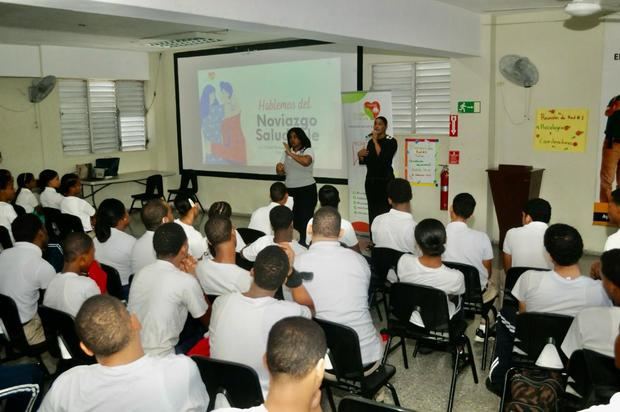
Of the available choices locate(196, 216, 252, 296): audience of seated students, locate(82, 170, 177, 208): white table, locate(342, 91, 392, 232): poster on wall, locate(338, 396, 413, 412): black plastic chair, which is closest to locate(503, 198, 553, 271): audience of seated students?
locate(196, 216, 252, 296): audience of seated students

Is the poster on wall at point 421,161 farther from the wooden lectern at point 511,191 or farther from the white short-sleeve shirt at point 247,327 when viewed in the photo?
the white short-sleeve shirt at point 247,327

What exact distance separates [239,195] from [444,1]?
493cm

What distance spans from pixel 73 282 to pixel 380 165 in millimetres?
4227

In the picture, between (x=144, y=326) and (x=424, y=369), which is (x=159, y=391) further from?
(x=424, y=369)

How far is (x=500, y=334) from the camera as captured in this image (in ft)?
9.66

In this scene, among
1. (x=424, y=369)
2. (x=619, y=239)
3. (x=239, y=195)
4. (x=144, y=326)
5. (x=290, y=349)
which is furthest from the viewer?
(x=239, y=195)

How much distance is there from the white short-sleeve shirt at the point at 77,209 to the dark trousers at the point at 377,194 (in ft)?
10.2

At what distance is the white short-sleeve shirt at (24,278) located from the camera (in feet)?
11.5

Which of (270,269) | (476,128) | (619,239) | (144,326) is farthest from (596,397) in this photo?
(476,128)

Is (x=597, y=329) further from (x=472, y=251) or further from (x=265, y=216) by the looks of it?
(x=265, y=216)

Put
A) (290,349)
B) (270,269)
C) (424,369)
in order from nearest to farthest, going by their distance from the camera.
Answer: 1. (290,349)
2. (270,269)
3. (424,369)

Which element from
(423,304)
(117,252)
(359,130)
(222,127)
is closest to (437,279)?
(423,304)

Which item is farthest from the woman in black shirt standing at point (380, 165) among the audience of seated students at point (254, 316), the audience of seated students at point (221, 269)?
the audience of seated students at point (254, 316)

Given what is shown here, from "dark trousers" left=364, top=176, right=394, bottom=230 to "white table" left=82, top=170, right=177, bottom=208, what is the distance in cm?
436
